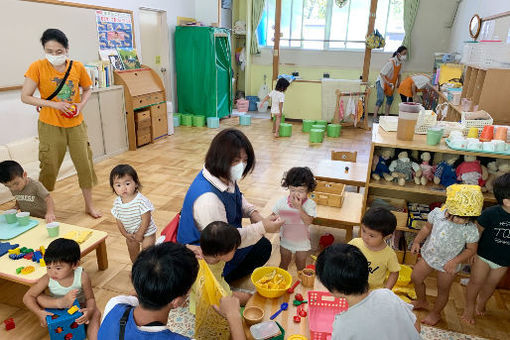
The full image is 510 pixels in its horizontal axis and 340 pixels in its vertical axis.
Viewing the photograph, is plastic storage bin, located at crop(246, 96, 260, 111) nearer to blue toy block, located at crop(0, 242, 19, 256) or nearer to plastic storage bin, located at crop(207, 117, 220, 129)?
plastic storage bin, located at crop(207, 117, 220, 129)

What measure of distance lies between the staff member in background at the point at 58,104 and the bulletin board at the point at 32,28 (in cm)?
125

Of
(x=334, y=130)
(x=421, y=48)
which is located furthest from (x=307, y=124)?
(x=421, y=48)

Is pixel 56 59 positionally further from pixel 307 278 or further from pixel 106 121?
pixel 307 278

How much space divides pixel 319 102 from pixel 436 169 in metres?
5.06

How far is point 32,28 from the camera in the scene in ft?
14.0

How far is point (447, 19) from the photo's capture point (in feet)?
26.5

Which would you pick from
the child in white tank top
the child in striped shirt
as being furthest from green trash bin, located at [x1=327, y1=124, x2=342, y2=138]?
the child in white tank top

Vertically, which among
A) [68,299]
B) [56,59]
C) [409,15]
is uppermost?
[409,15]

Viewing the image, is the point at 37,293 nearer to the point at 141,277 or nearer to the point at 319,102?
the point at 141,277

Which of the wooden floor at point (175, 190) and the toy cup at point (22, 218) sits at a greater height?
the toy cup at point (22, 218)

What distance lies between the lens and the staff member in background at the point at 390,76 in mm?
7492

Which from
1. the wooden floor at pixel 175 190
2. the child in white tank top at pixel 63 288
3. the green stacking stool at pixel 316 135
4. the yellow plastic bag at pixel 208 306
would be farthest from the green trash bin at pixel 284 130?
the yellow plastic bag at pixel 208 306

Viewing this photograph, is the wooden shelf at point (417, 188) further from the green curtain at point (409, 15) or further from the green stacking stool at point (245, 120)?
the green curtain at point (409, 15)

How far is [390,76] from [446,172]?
5.55m
